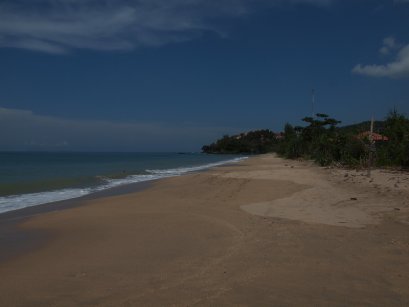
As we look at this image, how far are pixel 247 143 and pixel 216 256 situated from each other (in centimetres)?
13081

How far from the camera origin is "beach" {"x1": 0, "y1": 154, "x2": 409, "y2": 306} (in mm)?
3996

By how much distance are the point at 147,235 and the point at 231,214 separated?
261 cm

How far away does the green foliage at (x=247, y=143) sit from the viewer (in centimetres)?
13100

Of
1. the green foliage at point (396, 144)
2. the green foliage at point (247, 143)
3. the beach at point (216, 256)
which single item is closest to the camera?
the beach at point (216, 256)

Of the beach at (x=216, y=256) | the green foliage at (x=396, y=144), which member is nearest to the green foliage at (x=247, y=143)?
the green foliage at (x=396, y=144)

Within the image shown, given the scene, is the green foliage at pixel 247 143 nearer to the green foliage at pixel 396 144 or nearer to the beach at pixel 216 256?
the green foliage at pixel 396 144

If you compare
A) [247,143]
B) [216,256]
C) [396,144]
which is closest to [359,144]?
[396,144]

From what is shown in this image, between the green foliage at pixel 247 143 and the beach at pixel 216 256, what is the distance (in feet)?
391

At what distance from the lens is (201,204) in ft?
35.6

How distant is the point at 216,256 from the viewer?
17.9 feet

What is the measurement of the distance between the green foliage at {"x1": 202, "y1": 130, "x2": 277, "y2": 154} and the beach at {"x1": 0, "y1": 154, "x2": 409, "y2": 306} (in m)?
119

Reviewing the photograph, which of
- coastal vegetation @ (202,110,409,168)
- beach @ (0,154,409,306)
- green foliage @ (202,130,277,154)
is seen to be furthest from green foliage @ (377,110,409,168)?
green foliage @ (202,130,277,154)

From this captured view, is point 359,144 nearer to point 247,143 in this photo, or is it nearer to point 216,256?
point 216,256

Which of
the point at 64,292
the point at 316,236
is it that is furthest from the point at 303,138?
the point at 64,292
